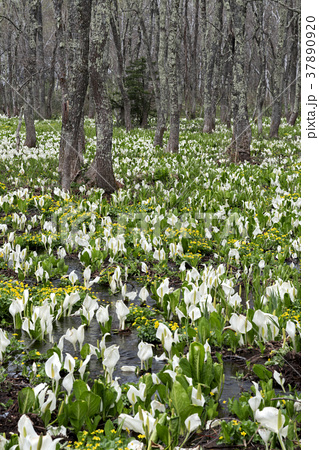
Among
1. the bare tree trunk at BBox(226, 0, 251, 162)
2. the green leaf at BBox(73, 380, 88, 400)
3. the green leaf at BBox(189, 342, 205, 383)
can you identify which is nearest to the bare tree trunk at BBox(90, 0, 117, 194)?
the bare tree trunk at BBox(226, 0, 251, 162)

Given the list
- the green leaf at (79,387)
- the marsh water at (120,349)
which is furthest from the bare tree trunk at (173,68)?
the green leaf at (79,387)

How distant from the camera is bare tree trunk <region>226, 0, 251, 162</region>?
1159cm

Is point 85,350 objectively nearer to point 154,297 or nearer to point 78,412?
point 78,412

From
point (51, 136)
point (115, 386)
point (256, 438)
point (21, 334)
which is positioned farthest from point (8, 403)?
point (51, 136)

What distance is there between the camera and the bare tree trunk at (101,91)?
762cm

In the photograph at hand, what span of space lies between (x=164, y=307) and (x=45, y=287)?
1.34 m

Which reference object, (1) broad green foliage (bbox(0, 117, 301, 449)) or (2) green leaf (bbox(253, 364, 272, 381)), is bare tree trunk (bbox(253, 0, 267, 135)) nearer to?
(1) broad green foliage (bbox(0, 117, 301, 449))

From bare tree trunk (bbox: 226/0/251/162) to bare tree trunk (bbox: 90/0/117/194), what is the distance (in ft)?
14.3

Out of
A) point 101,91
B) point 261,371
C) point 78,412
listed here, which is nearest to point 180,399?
point 78,412

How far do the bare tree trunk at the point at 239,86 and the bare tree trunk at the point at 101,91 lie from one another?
4353 millimetres

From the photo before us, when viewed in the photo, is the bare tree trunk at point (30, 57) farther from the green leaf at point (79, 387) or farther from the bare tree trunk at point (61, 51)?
the green leaf at point (79, 387)

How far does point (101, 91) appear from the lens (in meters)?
7.91

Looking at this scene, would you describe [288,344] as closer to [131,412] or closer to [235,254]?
[131,412]

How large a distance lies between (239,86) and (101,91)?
5272 millimetres
